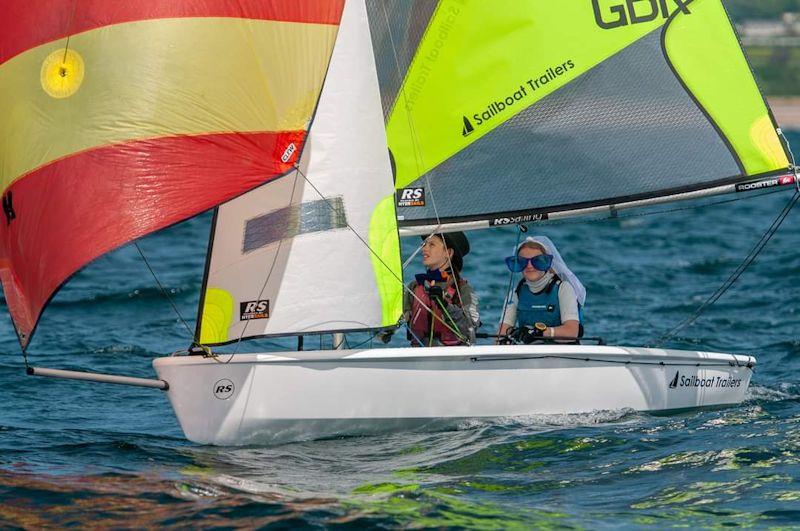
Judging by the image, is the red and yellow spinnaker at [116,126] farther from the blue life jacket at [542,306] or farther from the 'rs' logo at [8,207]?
the blue life jacket at [542,306]

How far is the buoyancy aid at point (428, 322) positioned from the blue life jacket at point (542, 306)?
0.47 meters

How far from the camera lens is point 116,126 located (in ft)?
21.2

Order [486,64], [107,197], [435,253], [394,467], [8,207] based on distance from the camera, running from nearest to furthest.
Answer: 1. [107,197]
2. [8,207]
3. [394,467]
4. [435,253]
5. [486,64]

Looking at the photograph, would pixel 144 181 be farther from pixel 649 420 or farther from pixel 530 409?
pixel 649 420

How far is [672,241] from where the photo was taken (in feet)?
59.9

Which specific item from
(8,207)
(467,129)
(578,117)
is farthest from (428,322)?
(8,207)

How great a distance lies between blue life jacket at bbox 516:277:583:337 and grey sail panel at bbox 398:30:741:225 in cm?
55

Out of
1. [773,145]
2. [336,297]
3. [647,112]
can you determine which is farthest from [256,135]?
[773,145]

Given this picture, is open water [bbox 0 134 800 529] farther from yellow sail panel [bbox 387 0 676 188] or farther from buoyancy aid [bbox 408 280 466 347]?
yellow sail panel [bbox 387 0 676 188]

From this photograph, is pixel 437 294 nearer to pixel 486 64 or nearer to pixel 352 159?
pixel 352 159

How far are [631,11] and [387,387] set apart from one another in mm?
→ 3038

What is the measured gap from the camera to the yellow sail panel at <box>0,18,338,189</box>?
6.47 metres

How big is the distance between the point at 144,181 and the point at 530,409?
268 cm

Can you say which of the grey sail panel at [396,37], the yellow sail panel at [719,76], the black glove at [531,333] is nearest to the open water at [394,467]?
the black glove at [531,333]
